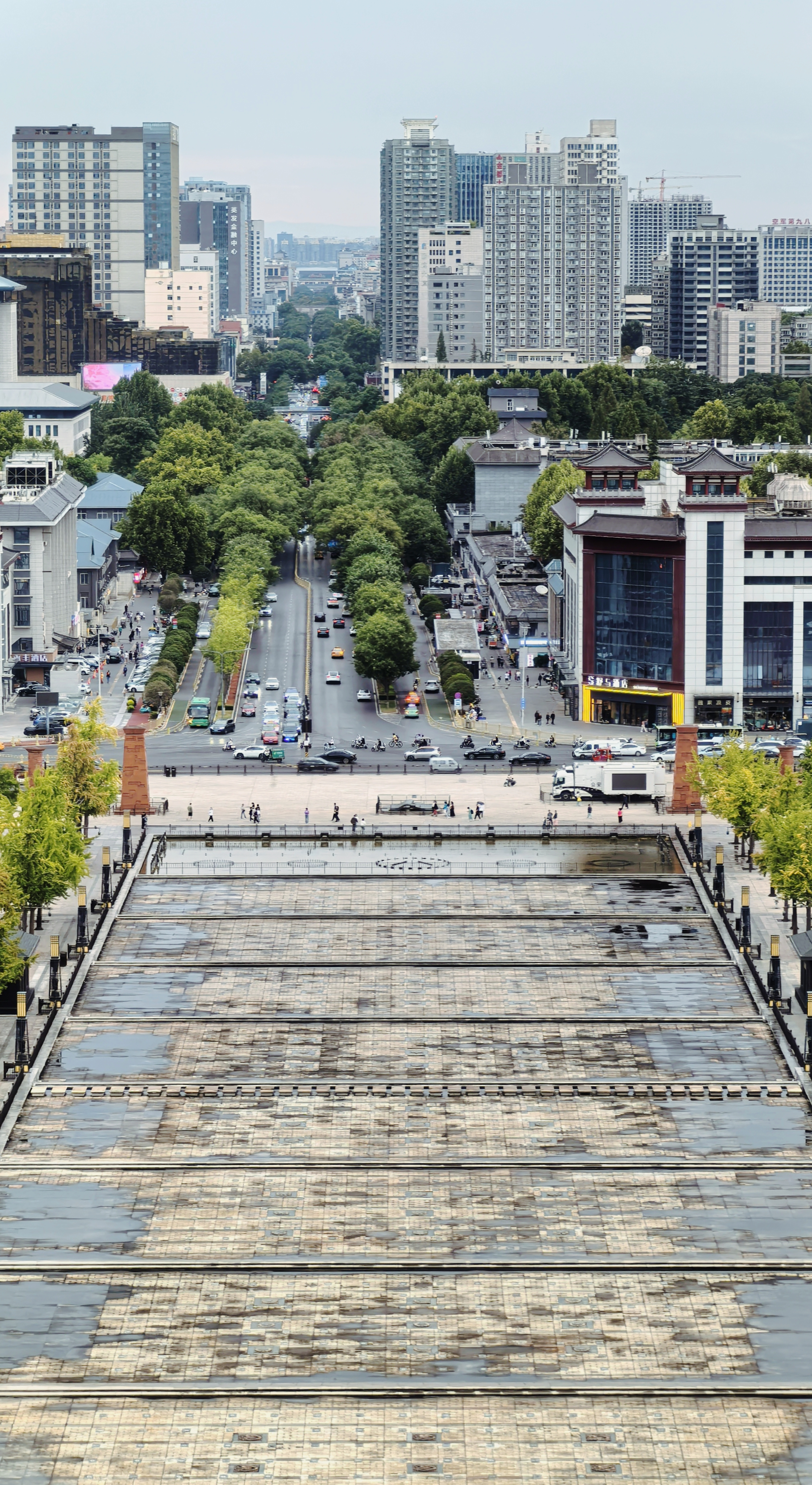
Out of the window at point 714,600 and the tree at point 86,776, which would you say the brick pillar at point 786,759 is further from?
the tree at point 86,776

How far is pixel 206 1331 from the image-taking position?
5731cm

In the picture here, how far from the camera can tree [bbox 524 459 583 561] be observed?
184 metres

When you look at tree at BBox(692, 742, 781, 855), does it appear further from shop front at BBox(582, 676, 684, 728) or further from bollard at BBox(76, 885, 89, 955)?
bollard at BBox(76, 885, 89, 955)

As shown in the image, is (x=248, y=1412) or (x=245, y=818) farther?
(x=245, y=818)

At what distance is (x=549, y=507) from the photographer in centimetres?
18550

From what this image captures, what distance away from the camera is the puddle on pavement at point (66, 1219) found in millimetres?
62250

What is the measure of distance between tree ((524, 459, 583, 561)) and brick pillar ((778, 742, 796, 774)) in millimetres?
55160

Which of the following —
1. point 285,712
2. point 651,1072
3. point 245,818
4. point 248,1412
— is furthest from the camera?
point 285,712

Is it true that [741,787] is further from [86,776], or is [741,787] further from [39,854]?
[39,854]

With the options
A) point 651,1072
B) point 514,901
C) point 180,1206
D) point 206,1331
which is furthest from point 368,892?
point 206,1331

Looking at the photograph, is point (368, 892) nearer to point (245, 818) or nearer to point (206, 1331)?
point (245, 818)

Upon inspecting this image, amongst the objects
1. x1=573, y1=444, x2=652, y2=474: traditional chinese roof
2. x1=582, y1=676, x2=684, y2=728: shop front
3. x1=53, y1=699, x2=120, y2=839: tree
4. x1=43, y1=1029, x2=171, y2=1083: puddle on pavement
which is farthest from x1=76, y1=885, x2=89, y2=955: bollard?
x1=573, y1=444, x2=652, y2=474: traditional chinese roof

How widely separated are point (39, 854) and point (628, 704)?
59.3 meters

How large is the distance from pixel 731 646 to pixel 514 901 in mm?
40623
